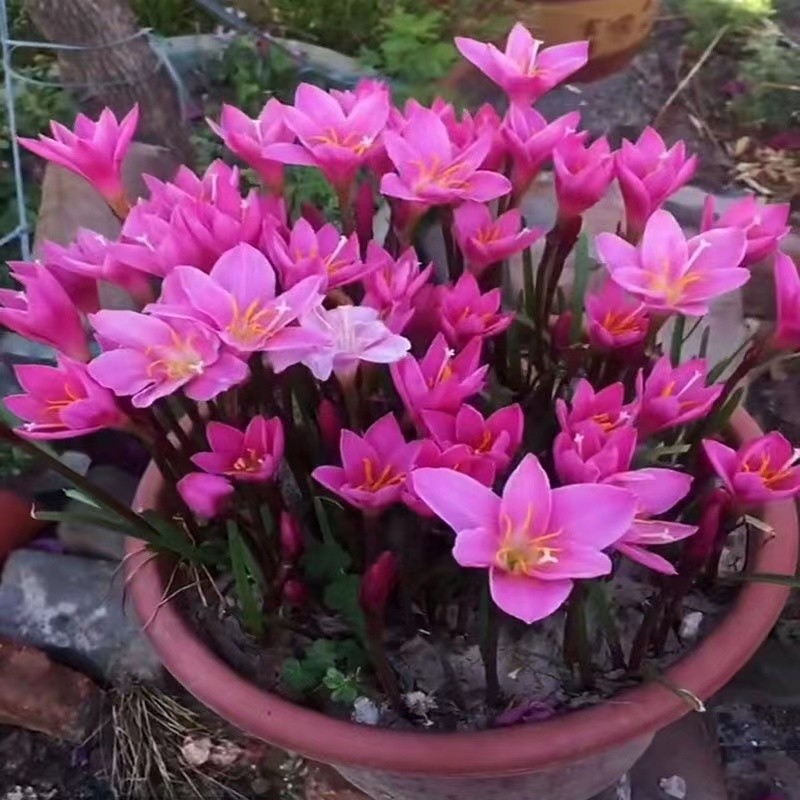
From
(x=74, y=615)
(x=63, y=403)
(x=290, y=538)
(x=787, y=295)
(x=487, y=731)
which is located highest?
(x=787, y=295)

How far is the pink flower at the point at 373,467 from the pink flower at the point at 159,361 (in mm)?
98

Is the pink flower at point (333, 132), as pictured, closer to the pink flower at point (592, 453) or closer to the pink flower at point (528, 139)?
the pink flower at point (528, 139)

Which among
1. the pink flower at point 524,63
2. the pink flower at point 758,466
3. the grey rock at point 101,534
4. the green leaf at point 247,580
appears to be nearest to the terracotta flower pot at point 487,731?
the green leaf at point 247,580

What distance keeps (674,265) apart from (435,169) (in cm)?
20

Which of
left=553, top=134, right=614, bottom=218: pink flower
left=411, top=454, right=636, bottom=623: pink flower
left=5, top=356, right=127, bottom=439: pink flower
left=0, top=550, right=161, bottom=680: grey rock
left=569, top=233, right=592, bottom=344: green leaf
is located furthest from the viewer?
left=0, top=550, right=161, bottom=680: grey rock

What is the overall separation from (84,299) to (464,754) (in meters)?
0.48

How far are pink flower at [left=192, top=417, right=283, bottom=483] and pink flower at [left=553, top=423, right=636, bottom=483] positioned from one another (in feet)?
0.68

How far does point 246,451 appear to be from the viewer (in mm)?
853

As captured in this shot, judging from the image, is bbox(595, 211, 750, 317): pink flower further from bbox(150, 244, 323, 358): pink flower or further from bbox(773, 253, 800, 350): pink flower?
bbox(150, 244, 323, 358): pink flower

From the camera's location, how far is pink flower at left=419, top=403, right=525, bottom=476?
798mm

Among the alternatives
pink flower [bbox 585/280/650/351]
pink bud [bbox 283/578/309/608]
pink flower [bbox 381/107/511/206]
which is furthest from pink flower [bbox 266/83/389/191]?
pink bud [bbox 283/578/309/608]

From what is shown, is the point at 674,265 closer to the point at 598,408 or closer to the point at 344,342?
→ the point at 598,408

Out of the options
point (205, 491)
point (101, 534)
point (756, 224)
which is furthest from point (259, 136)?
point (101, 534)

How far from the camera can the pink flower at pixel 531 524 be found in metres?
0.71
